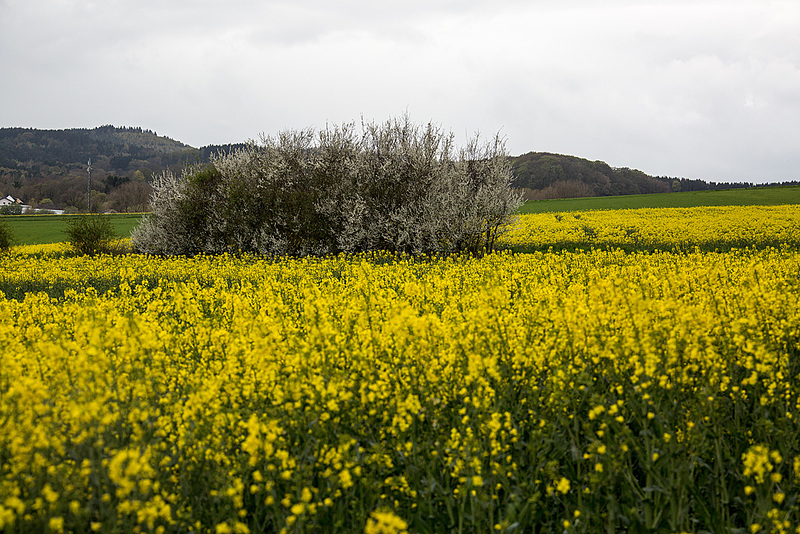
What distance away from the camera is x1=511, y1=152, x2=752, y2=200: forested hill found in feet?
255

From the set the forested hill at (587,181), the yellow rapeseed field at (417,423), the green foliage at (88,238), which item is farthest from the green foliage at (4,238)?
the forested hill at (587,181)

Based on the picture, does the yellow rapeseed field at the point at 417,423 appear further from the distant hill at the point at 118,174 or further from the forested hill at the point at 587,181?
the forested hill at the point at 587,181

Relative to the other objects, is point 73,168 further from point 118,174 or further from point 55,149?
point 118,174

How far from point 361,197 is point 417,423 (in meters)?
14.7

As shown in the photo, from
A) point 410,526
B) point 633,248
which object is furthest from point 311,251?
point 410,526

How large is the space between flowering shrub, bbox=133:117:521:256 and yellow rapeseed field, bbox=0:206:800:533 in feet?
38.2

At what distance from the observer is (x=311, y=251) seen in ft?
62.5

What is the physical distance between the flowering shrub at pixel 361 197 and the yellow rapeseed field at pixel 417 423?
1163 cm

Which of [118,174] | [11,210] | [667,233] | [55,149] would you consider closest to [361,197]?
[667,233]

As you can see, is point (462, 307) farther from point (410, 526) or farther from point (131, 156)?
point (131, 156)

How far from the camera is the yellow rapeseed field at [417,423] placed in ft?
10.2

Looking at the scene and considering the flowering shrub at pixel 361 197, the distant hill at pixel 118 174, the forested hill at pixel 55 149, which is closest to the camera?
the flowering shrub at pixel 361 197

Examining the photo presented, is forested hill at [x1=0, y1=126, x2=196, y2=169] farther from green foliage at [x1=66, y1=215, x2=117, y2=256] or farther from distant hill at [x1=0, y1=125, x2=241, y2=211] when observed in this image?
green foliage at [x1=66, y1=215, x2=117, y2=256]

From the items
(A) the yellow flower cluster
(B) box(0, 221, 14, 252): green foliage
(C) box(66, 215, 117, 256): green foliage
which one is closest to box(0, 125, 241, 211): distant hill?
(B) box(0, 221, 14, 252): green foliage
